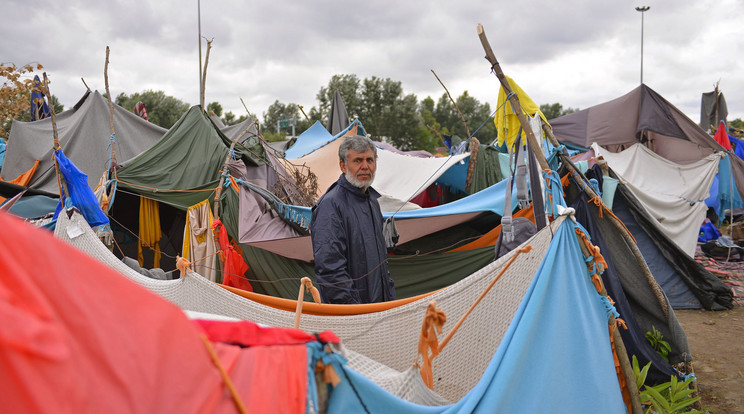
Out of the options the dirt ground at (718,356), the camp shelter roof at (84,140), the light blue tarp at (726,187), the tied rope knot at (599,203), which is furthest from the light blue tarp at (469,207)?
the light blue tarp at (726,187)

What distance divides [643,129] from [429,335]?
7.62 m

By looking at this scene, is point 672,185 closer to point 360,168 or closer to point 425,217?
point 425,217

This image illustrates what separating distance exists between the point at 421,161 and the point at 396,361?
4833mm

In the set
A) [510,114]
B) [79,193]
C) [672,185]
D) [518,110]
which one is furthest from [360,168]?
[672,185]

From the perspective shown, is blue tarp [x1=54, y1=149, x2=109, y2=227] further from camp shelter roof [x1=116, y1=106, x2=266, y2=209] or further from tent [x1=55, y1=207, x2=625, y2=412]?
camp shelter roof [x1=116, y1=106, x2=266, y2=209]

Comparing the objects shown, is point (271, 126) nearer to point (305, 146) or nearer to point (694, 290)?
point (305, 146)

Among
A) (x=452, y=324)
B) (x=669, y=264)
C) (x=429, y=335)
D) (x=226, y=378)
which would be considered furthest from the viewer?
(x=669, y=264)

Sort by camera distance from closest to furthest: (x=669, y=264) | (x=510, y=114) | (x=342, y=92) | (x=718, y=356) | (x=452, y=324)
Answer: (x=452, y=324) → (x=510, y=114) → (x=718, y=356) → (x=669, y=264) → (x=342, y=92)

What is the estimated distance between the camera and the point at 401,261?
4801mm

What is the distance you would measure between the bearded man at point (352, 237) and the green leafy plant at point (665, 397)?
1476 mm

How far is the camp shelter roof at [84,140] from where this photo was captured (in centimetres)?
748

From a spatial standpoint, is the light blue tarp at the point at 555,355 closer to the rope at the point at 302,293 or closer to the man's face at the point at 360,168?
the rope at the point at 302,293

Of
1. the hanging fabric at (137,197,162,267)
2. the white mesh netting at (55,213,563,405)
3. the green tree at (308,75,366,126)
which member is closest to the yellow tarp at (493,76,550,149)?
the white mesh netting at (55,213,563,405)

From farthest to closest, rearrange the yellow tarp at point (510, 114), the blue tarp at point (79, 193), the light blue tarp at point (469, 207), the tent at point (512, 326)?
the light blue tarp at point (469, 207)
the blue tarp at point (79, 193)
the yellow tarp at point (510, 114)
the tent at point (512, 326)
